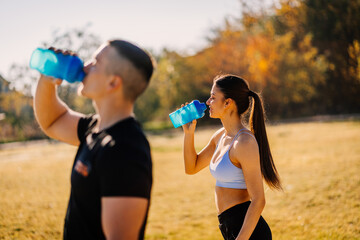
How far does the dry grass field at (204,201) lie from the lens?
5.11 m

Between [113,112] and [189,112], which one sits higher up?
[113,112]

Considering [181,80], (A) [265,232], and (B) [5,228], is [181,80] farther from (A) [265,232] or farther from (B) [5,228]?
(A) [265,232]

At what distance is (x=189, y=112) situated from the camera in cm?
264

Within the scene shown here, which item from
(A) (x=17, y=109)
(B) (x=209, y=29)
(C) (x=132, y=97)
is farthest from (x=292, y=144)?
(A) (x=17, y=109)

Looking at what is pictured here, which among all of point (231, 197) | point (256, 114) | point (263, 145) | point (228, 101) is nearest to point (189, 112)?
point (228, 101)

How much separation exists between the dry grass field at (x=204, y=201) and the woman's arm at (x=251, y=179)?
2.94 m

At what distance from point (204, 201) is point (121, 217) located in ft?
19.5

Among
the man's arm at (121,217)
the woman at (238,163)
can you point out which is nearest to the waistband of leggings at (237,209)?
the woman at (238,163)

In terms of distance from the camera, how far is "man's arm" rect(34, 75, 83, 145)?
2035 millimetres

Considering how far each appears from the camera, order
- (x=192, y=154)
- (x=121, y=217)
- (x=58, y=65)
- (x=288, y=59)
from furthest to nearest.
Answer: (x=288, y=59)
(x=192, y=154)
(x=58, y=65)
(x=121, y=217)

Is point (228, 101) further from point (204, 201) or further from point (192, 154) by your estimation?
point (204, 201)

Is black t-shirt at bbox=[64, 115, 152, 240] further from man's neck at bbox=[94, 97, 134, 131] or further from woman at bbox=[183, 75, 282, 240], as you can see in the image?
woman at bbox=[183, 75, 282, 240]

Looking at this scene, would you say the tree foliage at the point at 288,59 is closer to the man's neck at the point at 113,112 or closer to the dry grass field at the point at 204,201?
the dry grass field at the point at 204,201

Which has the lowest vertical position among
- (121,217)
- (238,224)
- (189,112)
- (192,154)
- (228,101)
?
(238,224)
